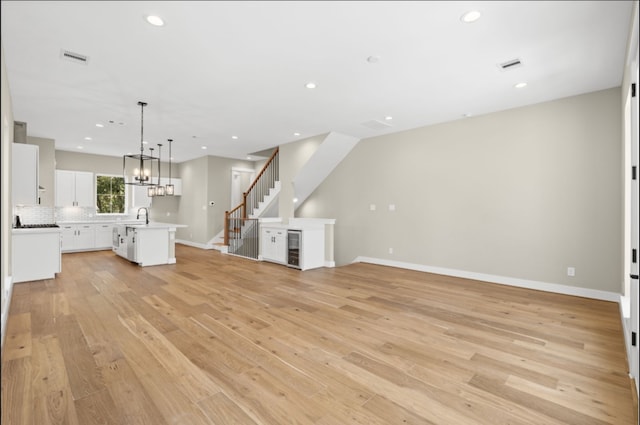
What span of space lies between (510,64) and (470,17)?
1.24 meters

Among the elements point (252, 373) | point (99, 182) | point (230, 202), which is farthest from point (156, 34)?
point (99, 182)

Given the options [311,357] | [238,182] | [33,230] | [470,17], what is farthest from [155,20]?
[238,182]

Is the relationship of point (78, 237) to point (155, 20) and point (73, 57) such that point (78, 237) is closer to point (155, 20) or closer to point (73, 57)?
point (73, 57)

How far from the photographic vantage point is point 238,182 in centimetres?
1127

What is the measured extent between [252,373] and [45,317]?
2923mm

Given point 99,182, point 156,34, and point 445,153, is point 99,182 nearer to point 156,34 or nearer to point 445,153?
point 156,34

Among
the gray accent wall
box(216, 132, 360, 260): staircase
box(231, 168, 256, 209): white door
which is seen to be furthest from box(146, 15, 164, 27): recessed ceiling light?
box(231, 168, 256, 209): white door

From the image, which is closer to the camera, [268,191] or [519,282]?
[519,282]

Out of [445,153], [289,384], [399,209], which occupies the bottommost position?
[289,384]

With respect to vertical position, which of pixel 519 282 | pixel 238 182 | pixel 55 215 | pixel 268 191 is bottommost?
pixel 519 282

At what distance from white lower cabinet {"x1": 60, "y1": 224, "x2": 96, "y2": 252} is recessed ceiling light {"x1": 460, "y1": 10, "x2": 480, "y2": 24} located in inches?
405

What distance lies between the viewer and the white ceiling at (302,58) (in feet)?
9.14

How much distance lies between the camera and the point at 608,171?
446 centimetres

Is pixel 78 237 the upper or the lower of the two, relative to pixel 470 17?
lower
